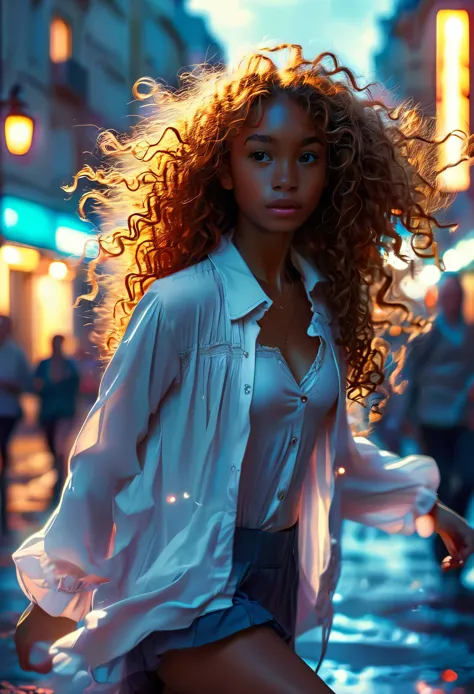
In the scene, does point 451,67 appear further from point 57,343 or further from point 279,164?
point 279,164

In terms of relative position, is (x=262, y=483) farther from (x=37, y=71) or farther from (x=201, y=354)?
(x=37, y=71)

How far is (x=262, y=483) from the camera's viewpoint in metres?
2.34

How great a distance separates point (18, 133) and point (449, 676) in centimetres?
549

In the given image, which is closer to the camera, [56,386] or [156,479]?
[156,479]

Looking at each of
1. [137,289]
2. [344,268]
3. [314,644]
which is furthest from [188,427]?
[314,644]

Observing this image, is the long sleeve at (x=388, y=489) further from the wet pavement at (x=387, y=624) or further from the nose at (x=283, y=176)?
A: the wet pavement at (x=387, y=624)

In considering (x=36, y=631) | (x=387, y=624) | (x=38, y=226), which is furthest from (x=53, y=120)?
(x=36, y=631)

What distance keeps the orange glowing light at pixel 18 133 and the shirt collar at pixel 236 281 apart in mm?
6312

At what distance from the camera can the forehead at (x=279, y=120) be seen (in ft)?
7.86

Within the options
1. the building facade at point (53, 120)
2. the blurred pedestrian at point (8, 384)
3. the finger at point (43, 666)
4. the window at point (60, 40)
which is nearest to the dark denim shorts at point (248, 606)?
the finger at point (43, 666)

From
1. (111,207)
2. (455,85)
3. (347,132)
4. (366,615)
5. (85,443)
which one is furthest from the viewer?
(455,85)

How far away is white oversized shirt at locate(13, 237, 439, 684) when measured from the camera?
2205mm

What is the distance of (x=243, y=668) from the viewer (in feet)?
6.86

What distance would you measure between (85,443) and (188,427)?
0.68ft
